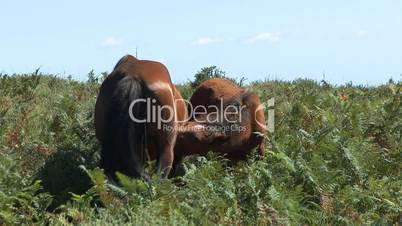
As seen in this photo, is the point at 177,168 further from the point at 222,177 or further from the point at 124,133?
the point at 124,133

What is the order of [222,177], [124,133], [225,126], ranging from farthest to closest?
[225,126] → [222,177] → [124,133]

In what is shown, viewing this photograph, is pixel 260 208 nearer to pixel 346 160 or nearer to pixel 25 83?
pixel 346 160

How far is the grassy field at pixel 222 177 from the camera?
6543 millimetres

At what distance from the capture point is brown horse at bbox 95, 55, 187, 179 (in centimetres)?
738

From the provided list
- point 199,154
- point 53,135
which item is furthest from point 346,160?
point 53,135

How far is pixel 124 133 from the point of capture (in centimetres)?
739

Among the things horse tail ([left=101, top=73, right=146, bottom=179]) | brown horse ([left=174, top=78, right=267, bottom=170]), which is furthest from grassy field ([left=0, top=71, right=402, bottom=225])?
horse tail ([left=101, top=73, right=146, bottom=179])

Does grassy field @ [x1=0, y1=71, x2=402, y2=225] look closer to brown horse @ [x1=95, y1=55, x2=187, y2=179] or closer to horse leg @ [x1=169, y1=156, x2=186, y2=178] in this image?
horse leg @ [x1=169, y1=156, x2=186, y2=178]

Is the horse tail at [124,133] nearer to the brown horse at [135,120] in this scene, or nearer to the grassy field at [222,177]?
the brown horse at [135,120]

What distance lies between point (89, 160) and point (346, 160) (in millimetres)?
3294

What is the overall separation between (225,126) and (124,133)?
1853mm

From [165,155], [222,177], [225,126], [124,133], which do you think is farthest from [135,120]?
[225,126]

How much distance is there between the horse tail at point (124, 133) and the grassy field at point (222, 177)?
39cm

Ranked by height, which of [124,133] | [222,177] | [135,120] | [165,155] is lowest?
[222,177]
